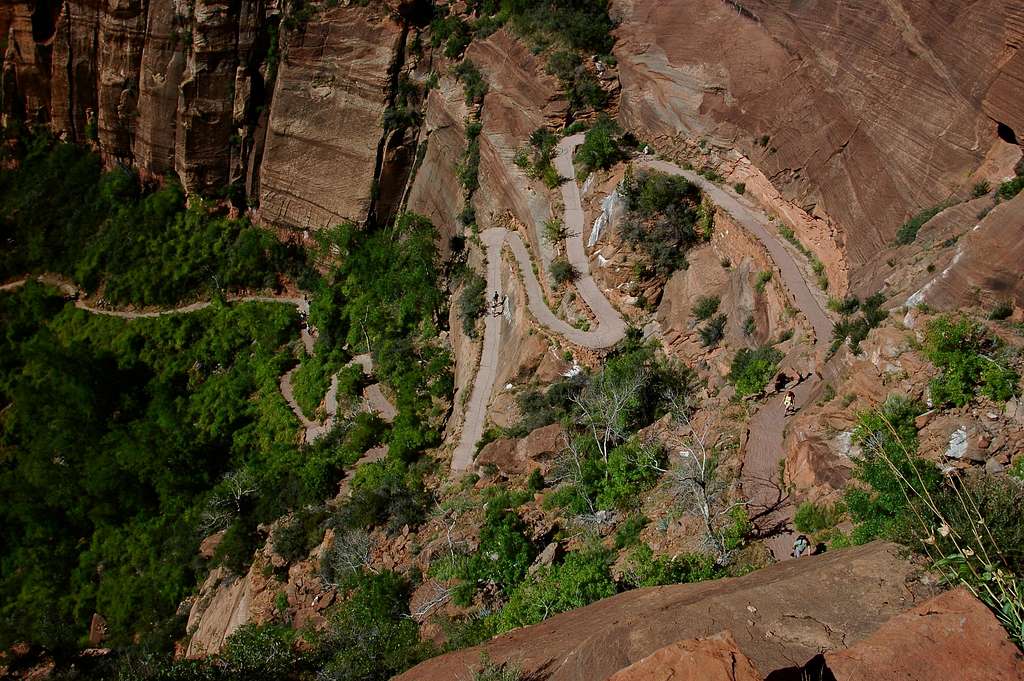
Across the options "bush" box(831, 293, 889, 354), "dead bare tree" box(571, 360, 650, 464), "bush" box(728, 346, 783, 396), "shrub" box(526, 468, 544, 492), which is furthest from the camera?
"shrub" box(526, 468, 544, 492)

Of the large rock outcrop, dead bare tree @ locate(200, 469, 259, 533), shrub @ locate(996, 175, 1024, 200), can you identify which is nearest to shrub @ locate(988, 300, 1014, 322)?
shrub @ locate(996, 175, 1024, 200)

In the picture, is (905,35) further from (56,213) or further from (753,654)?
(56,213)

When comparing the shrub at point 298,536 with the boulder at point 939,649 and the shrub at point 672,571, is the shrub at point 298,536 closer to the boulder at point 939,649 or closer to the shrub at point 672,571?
the shrub at point 672,571

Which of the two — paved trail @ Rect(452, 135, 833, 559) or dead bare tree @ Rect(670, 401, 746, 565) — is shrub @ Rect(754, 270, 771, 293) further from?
dead bare tree @ Rect(670, 401, 746, 565)

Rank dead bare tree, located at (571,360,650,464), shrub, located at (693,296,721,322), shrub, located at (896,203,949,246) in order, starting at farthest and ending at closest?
shrub, located at (693,296,721,322) → dead bare tree, located at (571,360,650,464) → shrub, located at (896,203,949,246)

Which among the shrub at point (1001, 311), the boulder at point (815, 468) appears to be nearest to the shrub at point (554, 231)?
the boulder at point (815, 468)

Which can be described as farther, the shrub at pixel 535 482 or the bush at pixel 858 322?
the shrub at pixel 535 482

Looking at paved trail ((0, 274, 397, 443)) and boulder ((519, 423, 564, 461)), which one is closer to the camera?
boulder ((519, 423, 564, 461))

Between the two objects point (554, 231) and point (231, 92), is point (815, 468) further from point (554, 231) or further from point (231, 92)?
point (231, 92)
